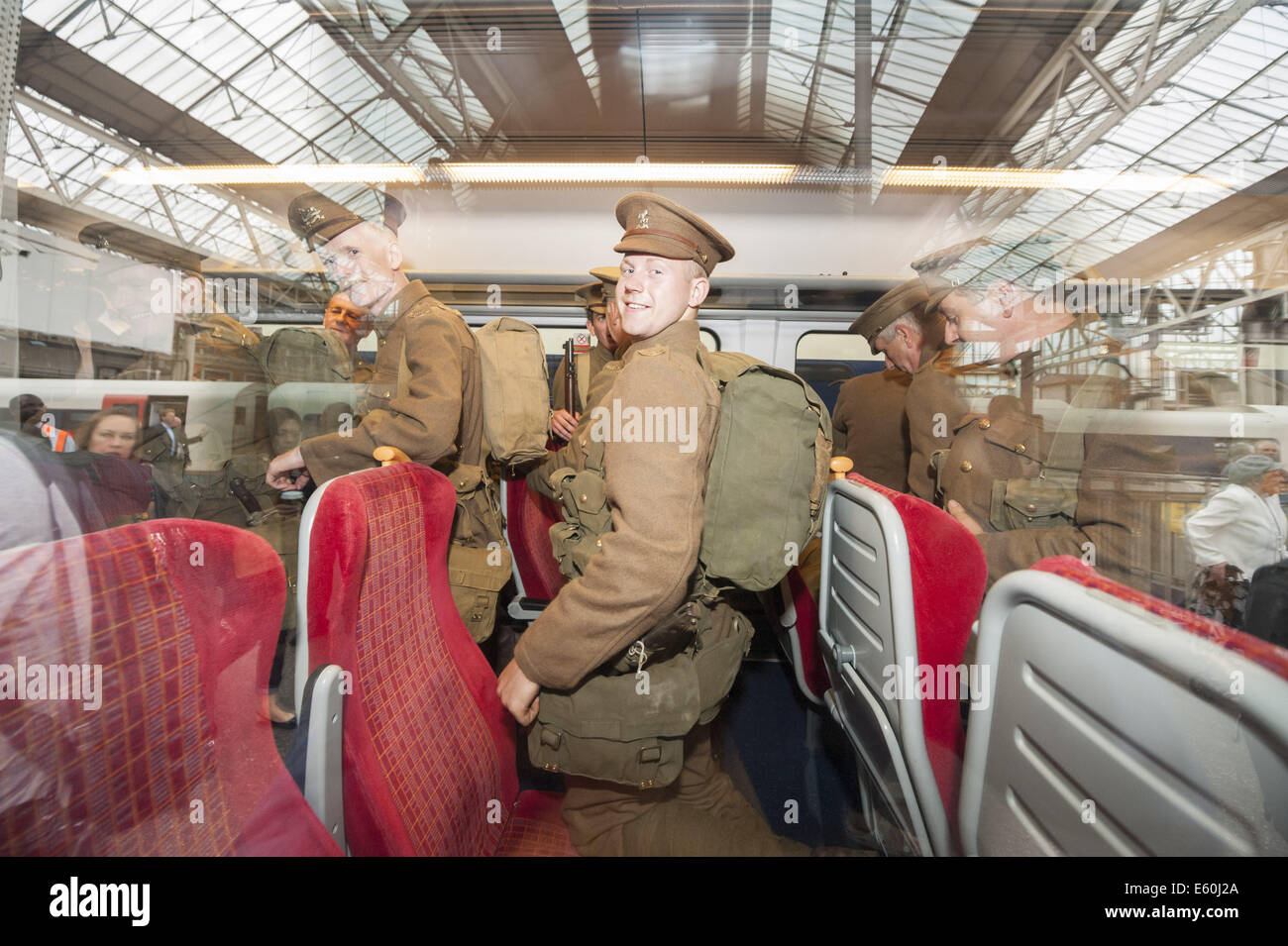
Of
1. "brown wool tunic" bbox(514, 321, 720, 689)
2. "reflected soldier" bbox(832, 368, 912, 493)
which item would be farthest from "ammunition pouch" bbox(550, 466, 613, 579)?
"reflected soldier" bbox(832, 368, 912, 493)

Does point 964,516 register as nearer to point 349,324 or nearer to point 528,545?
point 528,545

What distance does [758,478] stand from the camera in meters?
1.31

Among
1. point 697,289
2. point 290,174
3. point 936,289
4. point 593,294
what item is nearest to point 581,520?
point 697,289

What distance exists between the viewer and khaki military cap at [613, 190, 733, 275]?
1.45 meters

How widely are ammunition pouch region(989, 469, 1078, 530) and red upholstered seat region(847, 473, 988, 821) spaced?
3.25ft

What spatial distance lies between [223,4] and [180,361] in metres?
1.41

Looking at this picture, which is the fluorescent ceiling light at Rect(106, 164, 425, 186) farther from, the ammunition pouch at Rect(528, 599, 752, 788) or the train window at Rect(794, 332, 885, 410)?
the ammunition pouch at Rect(528, 599, 752, 788)

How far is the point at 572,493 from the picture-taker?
4.80ft

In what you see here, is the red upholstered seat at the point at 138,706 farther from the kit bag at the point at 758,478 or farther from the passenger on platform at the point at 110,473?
the kit bag at the point at 758,478

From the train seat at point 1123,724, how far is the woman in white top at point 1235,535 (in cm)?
51

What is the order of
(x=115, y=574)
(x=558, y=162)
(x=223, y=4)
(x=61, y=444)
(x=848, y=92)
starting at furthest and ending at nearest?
(x=558, y=162)
(x=848, y=92)
(x=223, y=4)
(x=61, y=444)
(x=115, y=574)

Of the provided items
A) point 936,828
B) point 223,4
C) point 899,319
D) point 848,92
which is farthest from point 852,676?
point 223,4

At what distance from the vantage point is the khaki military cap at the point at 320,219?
2.22 meters

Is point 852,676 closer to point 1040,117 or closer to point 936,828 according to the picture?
point 936,828
